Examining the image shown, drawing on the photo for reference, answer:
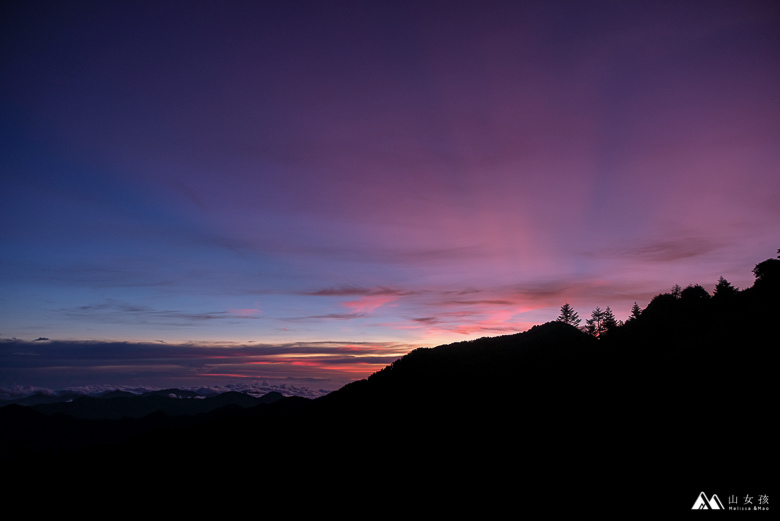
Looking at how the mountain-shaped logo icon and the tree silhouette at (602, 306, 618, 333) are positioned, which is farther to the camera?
the tree silhouette at (602, 306, 618, 333)

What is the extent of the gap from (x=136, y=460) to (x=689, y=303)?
483ft

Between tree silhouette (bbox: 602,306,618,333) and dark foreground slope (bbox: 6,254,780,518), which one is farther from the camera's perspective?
tree silhouette (bbox: 602,306,618,333)

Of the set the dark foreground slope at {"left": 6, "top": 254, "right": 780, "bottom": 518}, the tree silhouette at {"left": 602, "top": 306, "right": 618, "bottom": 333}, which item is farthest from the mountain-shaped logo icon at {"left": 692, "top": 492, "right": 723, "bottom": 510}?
the tree silhouette at {"left": 602, "top": 306, "right": 618, "bottom": 333}

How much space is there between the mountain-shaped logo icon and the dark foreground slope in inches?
21.5

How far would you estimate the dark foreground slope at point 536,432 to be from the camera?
96.1 ft

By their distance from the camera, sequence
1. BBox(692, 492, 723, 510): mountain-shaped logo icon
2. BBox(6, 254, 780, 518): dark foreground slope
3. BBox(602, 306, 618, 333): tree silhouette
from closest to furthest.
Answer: BBox(692, 492, 723, 510): mountain-shaped logo icon → BBox(6, 254, 780, 518): dark foreground slope → BBox(602, 306, 618, 333): tree silhouette

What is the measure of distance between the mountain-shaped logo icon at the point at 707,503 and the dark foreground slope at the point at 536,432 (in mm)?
547

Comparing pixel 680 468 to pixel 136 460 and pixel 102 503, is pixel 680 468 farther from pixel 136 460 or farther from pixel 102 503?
pixel 136 460

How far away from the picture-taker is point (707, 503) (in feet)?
78.8

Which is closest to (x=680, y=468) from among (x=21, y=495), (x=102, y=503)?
(x=102, y=503)

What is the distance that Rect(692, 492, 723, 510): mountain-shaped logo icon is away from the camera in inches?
930

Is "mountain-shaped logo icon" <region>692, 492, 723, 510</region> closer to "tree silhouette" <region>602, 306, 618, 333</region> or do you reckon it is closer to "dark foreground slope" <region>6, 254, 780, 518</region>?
"dark foreground slope" <region>6, 254, 780, 518</region>

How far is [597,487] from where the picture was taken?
3016cm

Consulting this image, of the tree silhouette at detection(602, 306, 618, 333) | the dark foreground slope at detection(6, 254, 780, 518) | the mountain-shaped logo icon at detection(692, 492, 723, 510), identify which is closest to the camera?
the mountain-shaped logo icon at detection(692, 492, 723, 510)
